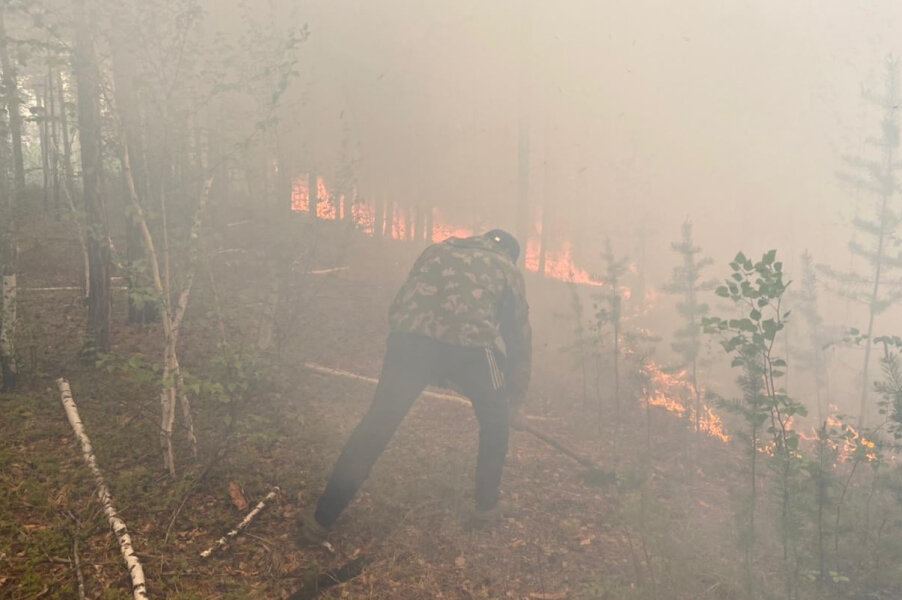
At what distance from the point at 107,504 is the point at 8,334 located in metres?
3.37

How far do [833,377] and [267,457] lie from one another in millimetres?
27800

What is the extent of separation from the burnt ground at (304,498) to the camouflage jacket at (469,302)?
158 cm

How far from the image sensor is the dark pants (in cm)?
433

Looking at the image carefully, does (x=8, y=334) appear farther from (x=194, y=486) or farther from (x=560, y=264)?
(x=560, y=264)

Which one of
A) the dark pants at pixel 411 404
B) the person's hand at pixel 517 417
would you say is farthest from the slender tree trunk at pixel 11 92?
the person's hand at pixel 517 417

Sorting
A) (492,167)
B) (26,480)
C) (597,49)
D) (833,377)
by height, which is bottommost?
(833,377)

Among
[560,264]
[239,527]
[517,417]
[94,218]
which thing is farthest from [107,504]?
[560,264]

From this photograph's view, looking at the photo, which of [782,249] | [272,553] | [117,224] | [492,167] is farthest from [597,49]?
[272,553]

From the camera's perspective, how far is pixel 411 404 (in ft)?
14.5

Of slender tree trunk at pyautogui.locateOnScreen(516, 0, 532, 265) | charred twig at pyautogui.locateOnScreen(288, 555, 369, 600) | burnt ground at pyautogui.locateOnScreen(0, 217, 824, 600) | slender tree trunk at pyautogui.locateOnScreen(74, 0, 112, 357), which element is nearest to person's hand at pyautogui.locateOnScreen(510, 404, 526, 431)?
burnt ground at pyautogui.locateOnScreen(0, 217, 824, 600)

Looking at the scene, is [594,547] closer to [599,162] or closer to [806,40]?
[599,162]

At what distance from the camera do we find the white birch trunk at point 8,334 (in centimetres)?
608

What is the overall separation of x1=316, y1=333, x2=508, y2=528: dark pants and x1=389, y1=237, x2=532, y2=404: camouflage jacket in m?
0.14

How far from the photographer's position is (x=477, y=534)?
4.96 meters
